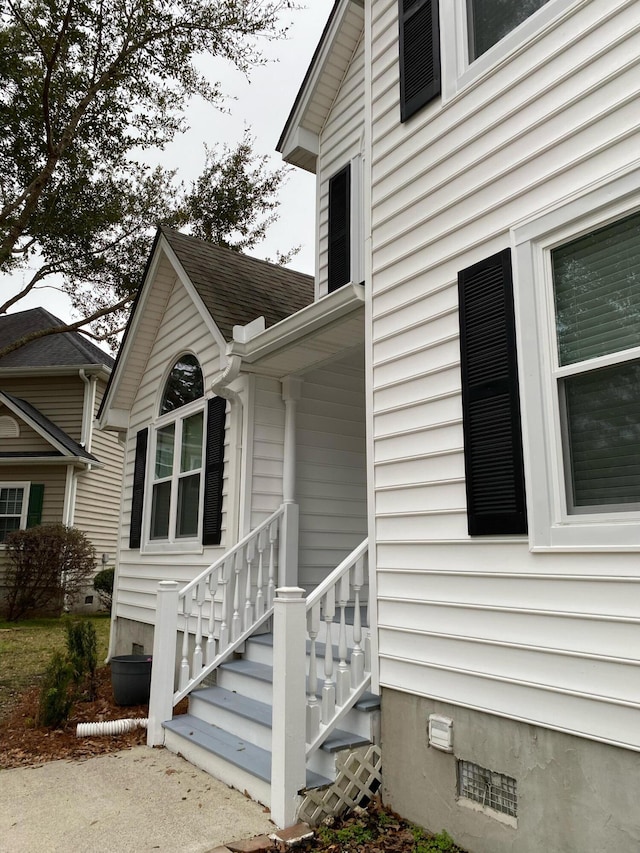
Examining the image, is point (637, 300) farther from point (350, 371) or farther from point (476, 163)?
point (350, 371)

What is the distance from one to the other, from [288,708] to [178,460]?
13.8 feet

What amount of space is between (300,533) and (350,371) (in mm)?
1793

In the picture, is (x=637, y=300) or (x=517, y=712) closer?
(x=637, y=300)

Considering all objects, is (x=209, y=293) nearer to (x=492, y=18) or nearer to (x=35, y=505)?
(x=492, y=18)

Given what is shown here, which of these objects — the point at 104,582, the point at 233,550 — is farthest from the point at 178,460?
the point at 104,582

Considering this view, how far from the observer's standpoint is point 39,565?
43.0ft

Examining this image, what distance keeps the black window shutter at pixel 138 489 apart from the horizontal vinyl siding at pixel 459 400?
15.6 feet

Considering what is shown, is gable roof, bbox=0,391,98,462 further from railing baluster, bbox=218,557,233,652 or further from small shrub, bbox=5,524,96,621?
railing baluster, bbox=218,557,233,652

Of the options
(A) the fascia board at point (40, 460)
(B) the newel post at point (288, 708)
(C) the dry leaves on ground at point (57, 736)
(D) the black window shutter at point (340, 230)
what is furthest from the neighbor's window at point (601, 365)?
(A) the fascia board at point (40, 460)

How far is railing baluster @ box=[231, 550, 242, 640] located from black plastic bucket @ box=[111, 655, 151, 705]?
1183 millimetres

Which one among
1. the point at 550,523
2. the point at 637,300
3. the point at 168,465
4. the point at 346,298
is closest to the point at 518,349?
the point at 637,300

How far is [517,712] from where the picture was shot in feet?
9.81

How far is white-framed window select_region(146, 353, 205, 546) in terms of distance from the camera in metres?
6.96

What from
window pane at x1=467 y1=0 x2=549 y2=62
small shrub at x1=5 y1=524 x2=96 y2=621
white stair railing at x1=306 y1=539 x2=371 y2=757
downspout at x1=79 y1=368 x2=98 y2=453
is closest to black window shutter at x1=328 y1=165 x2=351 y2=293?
window pane at x1=467 y1=0 x2=549 y2=62
